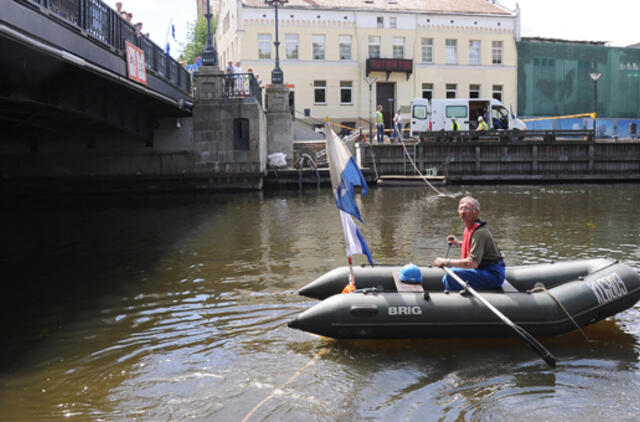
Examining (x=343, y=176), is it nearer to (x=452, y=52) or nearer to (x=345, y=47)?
(x=345, y=47)

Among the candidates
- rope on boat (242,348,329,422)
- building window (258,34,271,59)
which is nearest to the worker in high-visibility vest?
building window (258,34,271,59)

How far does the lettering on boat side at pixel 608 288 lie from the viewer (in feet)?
23.0

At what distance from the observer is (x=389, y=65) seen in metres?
43.0

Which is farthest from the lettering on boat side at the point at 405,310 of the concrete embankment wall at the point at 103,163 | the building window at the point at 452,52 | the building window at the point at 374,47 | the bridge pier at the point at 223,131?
the building window at the point at 452,52

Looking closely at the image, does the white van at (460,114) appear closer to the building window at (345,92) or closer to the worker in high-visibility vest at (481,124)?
the worker in high-visibility vest at (481,124)

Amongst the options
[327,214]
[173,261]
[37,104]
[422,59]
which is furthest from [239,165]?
[422,59]

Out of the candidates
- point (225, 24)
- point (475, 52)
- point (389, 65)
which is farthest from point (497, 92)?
point (225, 24)

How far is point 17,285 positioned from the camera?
32.2ft

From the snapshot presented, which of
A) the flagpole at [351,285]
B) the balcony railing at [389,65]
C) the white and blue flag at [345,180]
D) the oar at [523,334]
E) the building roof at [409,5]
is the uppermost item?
the building roof at [409,5]

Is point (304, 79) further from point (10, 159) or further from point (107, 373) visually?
point (107, 373)

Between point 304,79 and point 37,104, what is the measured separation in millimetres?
30897

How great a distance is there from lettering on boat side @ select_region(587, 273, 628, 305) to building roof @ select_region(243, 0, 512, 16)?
3822 cm

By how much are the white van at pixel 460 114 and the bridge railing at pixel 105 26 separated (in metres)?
16.2

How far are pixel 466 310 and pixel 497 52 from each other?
141 feet
